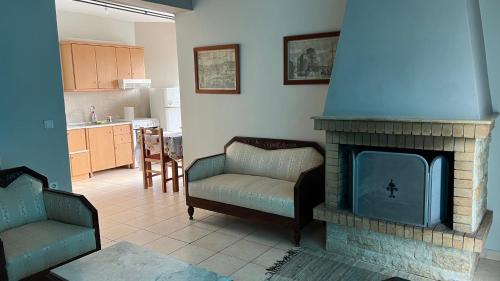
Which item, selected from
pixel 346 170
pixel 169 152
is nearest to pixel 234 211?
pixel 346 170

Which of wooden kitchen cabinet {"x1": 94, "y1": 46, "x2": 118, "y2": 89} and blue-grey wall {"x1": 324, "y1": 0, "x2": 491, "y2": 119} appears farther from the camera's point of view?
wooden kitchen cabinet {"x1": 94, "y1": 46, "x2": 118, "y2": 89}

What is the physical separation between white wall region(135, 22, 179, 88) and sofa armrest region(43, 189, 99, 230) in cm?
489

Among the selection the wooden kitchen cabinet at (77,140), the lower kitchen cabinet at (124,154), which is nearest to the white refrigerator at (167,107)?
the lower kitchen cabinet at (124,154)

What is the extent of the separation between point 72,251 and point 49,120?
5.71ft

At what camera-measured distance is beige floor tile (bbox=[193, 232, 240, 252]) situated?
3.46m

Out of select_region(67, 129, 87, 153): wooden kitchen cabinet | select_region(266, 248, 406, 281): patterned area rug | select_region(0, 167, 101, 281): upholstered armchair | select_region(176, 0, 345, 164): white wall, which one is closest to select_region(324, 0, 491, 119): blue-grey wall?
select_region(176, 0, 345, 164): white wall

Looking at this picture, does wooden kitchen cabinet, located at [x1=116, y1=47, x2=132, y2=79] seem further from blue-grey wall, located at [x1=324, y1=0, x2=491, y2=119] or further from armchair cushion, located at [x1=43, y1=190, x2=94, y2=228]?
blue-grey wall, located at [x1=324, y1=0, x2=491, y2=119]

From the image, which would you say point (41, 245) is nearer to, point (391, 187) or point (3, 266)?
point (3, 266)

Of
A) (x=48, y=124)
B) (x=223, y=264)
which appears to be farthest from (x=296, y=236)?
(x=48, y=124)

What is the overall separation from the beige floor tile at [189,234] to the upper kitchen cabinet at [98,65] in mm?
3860

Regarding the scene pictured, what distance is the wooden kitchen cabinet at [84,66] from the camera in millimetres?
6344

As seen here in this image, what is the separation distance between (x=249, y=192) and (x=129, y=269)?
159 cm

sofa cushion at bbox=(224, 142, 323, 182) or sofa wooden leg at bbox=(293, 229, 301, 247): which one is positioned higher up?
sofa cushion at bbox=(224, 142, 323, 182)

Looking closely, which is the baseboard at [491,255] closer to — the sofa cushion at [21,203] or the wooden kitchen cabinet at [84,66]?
the sofa cushion at [21,203]
